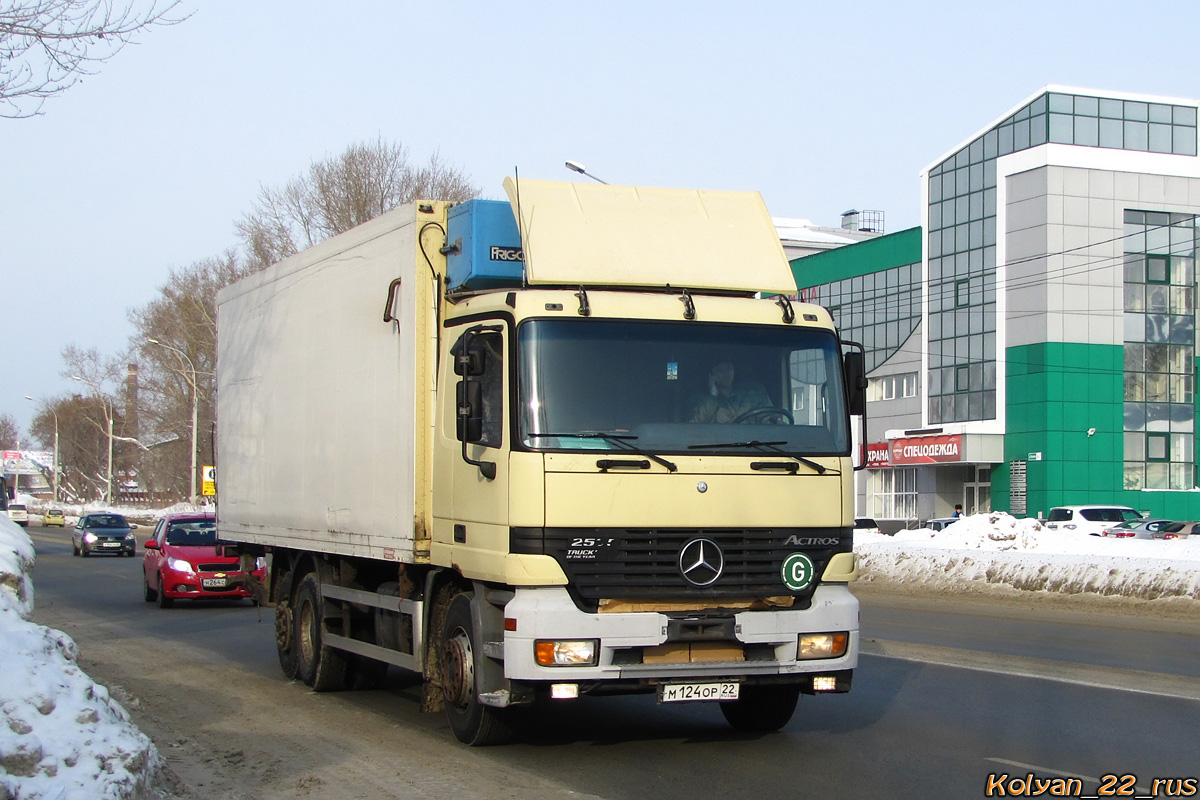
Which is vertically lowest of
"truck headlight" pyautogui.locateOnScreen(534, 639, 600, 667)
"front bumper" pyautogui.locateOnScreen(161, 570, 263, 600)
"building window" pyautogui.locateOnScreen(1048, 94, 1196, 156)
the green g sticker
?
"front bumper" pyautogui.locateOnScreen(161, 570, 263, 600)

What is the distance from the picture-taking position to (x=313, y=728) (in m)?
9.78

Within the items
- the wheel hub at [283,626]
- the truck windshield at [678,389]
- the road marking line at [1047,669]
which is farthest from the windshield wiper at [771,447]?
the wheel hub at [283,626]

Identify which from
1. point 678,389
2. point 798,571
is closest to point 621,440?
point 678,389

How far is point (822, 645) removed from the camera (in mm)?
8312

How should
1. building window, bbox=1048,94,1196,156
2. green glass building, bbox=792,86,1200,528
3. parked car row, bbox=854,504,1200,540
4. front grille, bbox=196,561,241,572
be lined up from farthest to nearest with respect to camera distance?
green glass building, bbox=792,86,1200,528 → building window, bbox=1048,94,1196,156 → parked car row, bbox=854,504,1200,540 → front grille, bbox=196,561,241,572

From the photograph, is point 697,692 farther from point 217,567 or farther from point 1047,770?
point 217,567

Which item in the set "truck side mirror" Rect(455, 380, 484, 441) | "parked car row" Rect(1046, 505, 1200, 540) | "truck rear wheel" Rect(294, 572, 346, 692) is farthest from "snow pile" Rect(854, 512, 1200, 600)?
"truck side mirror" Rect(455, 380, 484, 441)

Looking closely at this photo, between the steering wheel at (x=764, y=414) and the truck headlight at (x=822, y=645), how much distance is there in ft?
4.56

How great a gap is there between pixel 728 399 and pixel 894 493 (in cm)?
5741

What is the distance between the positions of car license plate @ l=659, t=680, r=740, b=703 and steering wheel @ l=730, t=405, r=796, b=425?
5.46ft

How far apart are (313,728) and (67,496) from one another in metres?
113

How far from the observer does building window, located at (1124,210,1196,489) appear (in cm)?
5509

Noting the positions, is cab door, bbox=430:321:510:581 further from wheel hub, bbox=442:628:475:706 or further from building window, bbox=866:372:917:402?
building window, bbox=866:372:917:402

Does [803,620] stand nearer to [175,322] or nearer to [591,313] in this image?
[591,313]
